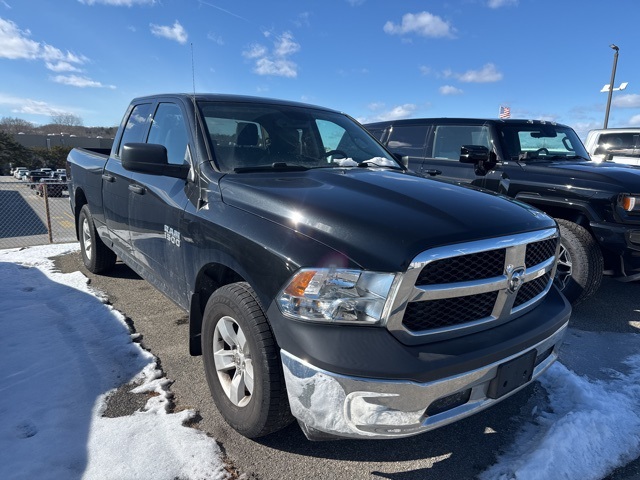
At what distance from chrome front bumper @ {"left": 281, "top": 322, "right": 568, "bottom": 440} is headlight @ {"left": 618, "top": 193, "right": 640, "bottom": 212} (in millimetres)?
3144

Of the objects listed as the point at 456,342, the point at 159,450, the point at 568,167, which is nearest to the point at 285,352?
the point at 456,342

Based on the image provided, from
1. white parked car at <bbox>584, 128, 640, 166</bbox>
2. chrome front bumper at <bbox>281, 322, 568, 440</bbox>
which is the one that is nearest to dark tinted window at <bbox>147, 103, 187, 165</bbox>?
chrome front bumper at <bbox>281, 322, 568, 440</bbox>

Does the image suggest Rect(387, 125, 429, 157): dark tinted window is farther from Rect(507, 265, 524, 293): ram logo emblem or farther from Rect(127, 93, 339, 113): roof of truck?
Rect(507, 265, 524, 293): ram logo emblem

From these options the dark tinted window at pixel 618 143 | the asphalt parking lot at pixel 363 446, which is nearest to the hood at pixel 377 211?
the asphalt parking lot at pixel 363 446

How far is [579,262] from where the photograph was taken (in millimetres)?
4246

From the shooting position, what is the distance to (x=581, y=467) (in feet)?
7.07

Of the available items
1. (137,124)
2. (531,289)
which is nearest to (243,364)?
(531,289)

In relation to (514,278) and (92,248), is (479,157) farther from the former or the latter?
(92,248)

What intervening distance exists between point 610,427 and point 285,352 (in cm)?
202

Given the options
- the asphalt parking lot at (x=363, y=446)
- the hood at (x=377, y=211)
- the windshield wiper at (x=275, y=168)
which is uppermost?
the windshield wiper at (x=275, y=168)

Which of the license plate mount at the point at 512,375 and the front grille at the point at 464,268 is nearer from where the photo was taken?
the front grille at the point at 464,268

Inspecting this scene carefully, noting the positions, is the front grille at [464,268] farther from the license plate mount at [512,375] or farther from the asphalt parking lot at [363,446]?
the asphalt parking lot at [363,446]

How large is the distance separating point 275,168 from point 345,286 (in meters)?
1.30

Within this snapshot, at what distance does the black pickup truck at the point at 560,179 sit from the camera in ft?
13.5
